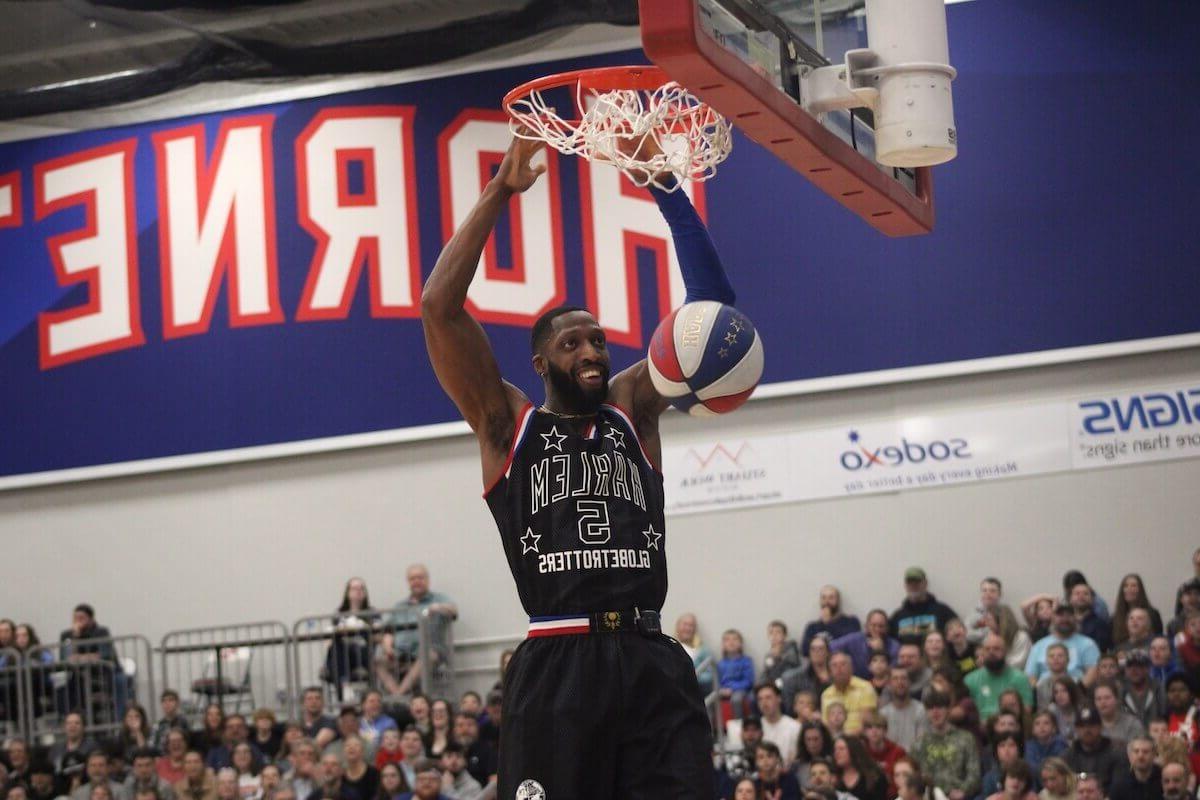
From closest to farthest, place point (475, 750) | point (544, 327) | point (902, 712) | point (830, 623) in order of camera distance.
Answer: point (544, 327), point (475, 750), point (902, 712), point (830, 623)

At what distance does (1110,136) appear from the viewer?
18359mm

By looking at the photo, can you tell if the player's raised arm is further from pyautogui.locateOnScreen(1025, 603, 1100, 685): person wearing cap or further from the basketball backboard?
pyautogui.locateOnScreen(1025, 603, 1100, 685): person wearing cap

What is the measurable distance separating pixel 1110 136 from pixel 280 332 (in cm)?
988

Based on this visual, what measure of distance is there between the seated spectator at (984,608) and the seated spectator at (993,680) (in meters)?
0.77

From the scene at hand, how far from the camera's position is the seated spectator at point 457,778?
584 inches

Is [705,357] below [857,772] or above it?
above

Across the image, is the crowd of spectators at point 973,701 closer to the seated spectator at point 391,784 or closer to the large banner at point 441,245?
the large banner at point 441,245

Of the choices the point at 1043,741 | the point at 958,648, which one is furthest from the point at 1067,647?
the point at 1043,741

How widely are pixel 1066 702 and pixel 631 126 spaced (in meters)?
9.38

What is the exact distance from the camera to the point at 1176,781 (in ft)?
41.5

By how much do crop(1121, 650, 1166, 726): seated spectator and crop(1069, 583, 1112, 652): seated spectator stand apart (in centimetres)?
150

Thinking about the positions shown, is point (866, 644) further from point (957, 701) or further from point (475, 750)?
point (475, 750)

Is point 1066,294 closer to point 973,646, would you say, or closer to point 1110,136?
point 1110,136

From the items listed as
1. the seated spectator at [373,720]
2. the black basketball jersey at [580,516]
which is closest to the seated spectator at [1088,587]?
the seated spectator at [373,720]
